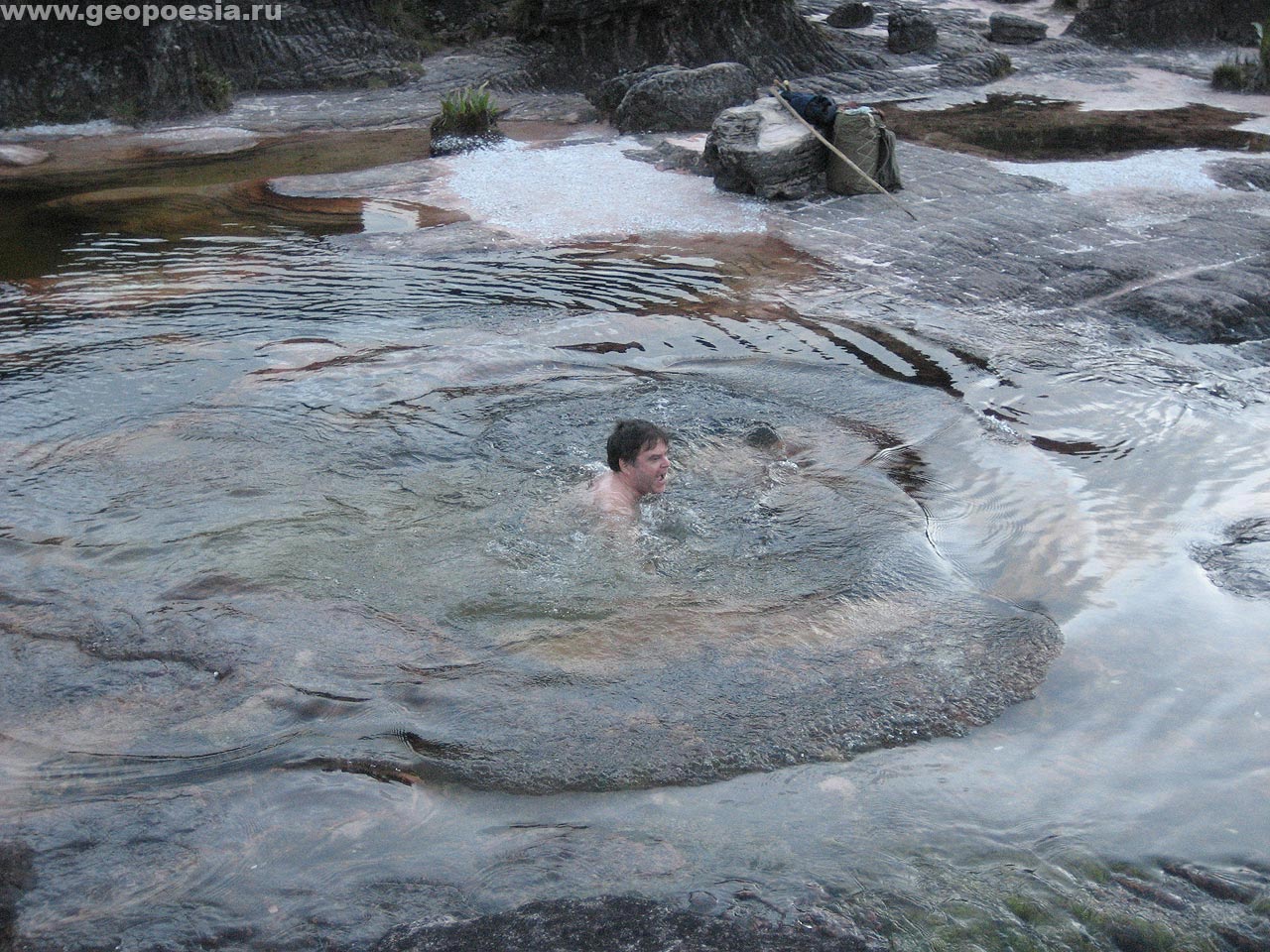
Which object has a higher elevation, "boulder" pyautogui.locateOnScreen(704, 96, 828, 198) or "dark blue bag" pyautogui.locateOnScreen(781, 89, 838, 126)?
"dark blue bag" pyautogui.locateOnScreen(781, 89, 838, 126)

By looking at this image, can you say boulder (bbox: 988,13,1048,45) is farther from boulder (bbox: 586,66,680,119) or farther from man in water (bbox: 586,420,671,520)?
man in water (bbox: 586,420,671,520)

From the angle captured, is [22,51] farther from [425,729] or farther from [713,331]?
[425,729]

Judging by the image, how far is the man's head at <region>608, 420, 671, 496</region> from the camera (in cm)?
526

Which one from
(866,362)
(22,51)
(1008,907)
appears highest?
(22,51)

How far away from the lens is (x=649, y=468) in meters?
5.29

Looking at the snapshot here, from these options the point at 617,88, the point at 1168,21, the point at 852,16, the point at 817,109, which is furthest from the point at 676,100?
the point at 1168,21

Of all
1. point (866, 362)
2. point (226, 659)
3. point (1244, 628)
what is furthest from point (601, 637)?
point (866, 362)

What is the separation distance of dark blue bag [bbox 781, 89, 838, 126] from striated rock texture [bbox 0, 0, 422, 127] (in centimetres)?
801

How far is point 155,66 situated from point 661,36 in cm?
722

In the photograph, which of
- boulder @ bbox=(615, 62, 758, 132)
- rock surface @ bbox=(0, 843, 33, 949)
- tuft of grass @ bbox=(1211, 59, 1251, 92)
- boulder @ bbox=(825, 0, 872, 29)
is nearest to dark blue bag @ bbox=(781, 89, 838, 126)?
boulder @ bbox=(615, 62, 758, 132)

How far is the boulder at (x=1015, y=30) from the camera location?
20391mm

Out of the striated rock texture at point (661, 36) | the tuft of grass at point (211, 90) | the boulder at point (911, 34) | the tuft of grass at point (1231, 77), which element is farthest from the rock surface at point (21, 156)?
the tuft of grass at point (1231, 77)

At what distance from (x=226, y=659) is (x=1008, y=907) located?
9.22ft

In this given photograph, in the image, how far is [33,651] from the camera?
4277 millimetres
